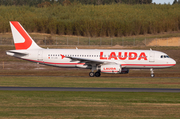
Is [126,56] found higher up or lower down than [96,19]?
lower down

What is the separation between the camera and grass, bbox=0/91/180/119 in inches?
643

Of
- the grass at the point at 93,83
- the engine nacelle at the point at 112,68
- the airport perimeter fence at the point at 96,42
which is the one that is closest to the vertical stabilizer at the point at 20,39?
the grass at the point at 93,83

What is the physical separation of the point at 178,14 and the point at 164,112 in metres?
96.3

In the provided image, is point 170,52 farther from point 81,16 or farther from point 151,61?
point 81,16

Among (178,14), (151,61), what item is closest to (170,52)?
(151,61)

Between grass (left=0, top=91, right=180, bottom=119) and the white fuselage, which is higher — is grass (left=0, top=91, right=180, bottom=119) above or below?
below

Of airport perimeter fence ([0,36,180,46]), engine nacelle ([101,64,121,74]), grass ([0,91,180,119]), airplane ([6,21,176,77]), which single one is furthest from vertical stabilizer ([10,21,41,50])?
airport perimeter fence ([0,36,180,46])

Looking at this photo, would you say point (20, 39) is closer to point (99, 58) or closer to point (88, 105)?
point (99, 58)

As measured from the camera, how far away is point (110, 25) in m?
98.0

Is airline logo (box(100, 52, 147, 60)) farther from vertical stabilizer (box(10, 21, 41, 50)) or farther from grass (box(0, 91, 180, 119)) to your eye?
grass (box(0, 91, 180, 119))

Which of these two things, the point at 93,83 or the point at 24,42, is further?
the point at 24,42

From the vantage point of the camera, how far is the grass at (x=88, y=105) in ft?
53.6

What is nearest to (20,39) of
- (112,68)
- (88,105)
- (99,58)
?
(99,58)

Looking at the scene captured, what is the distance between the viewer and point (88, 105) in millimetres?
19109
